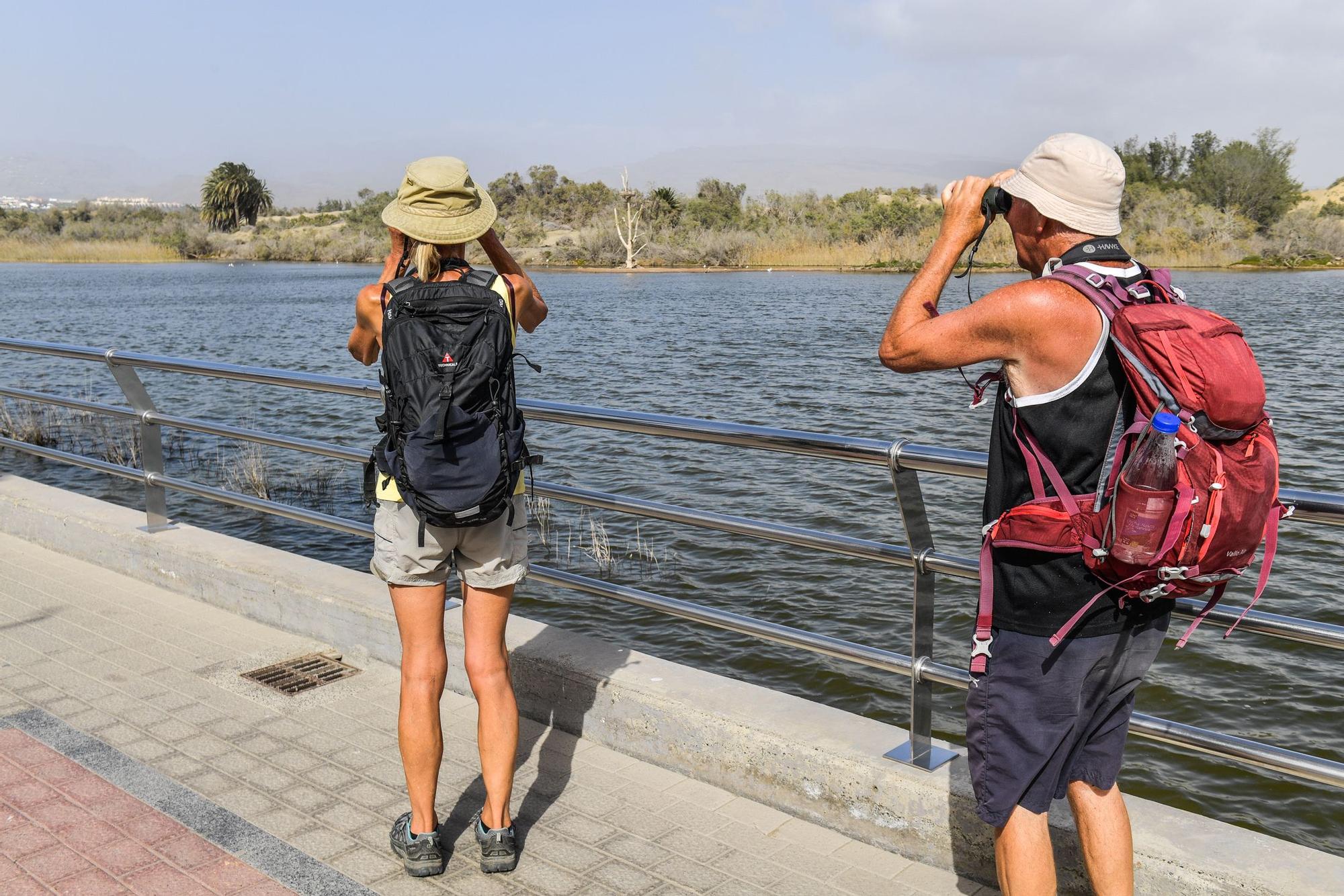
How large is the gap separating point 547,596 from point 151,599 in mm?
4240

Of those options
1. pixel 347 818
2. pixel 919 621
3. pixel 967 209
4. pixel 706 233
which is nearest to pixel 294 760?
pixel 347 818

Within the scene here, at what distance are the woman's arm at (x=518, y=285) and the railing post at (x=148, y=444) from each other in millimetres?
3272

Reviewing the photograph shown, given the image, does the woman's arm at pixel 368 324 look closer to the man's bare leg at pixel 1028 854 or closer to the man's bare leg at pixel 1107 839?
the man's bare leg at pixel 1028 854

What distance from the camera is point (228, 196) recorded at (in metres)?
102

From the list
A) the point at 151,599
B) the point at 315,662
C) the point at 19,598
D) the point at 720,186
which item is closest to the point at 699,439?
the point at 315,662

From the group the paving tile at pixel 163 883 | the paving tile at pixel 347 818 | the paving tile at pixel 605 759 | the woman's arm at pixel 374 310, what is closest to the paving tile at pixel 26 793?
the paving tile at pixel 163 883

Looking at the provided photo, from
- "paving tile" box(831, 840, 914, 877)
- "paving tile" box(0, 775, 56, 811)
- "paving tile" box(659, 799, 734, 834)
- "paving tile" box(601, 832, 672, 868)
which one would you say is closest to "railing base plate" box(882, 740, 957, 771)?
"paving tile" box(831, 840, 914, 877)

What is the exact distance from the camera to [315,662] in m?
4.90

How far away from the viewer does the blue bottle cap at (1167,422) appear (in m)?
2.20

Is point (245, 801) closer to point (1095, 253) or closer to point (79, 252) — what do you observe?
point (1095, 253)

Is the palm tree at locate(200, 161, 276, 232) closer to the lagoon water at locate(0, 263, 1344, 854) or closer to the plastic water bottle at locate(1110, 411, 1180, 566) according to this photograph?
the lagoon water at locate(0, 263, 1344, 854)

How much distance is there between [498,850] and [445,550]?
86 centimetres

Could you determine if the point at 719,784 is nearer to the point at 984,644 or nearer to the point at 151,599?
the point at 984,644

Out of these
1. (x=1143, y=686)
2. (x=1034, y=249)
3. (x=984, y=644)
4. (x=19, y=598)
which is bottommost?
(x=1143, y=686)
